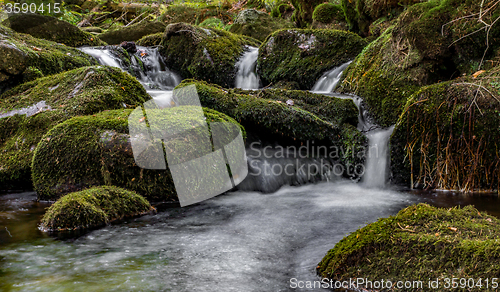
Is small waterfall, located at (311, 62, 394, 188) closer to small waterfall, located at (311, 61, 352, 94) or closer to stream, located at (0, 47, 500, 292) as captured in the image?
stream, located at (0, 47, 500, 292)

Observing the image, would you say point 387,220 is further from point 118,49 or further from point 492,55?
point 118,49

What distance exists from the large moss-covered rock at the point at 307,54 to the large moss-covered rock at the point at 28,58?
472 cm

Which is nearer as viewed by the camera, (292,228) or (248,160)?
(292,228)

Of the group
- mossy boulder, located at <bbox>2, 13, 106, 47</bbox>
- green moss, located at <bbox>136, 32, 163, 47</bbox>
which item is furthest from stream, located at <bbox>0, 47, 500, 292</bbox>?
green moss, located at <bbox>136, 32, 163, 47</bbox>

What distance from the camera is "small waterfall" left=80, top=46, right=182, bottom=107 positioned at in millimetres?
9156

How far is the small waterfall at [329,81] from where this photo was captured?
8.34 meters

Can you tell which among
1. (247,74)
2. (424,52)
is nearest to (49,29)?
(247,74)

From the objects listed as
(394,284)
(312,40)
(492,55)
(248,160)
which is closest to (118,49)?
(312,40)

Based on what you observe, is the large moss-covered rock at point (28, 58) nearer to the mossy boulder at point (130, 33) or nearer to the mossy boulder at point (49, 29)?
the mossy boulder at point (49, 29)

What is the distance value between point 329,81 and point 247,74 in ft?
8.54

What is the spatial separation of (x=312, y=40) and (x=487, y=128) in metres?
5.36

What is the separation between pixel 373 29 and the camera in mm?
9859

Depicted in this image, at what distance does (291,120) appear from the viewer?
597 centimetres

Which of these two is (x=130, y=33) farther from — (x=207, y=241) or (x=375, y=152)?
(x=207, y=241)
